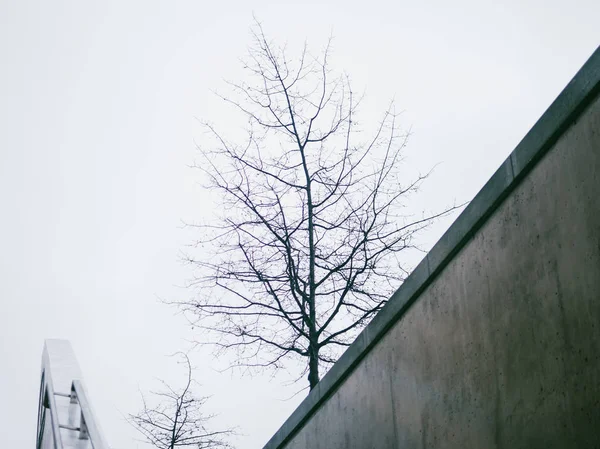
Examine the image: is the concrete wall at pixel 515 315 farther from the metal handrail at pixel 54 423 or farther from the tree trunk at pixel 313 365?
the tree trunk at pixel 313 365

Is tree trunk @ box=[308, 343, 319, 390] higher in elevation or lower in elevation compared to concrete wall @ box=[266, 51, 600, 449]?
higher

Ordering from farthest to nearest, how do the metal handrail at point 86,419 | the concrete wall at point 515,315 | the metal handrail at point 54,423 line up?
the metal handrail at point 54,423 < the metal handrail at point 86,419 < the concrete wall at point 515,315

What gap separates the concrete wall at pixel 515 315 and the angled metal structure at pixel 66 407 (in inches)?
99.3

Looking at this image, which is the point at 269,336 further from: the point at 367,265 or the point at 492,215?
the point at 492,215

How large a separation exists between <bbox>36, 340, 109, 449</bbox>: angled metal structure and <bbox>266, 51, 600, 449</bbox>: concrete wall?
2522mm

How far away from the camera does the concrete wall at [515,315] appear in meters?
3.26

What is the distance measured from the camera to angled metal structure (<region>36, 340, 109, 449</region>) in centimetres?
640

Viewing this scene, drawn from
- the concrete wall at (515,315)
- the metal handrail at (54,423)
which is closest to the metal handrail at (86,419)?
the metal handrail at (54,423)

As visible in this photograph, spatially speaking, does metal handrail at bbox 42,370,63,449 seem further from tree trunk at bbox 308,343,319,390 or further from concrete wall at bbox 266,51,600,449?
tree trunk at bbox 308,343,319,390

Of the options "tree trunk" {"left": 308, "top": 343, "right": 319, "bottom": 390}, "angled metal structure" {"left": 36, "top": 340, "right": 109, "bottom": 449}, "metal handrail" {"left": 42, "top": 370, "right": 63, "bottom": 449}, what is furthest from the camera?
"tree trunk" {"left": 308, "top": 343, "right": 319, "bottom": 390}

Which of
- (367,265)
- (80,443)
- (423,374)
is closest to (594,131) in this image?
(423,374)

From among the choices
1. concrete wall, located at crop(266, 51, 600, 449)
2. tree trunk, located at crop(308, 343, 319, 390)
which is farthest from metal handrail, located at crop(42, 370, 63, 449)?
tree trunk, located at crop(308, 343, 319, 390)

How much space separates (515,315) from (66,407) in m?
5.46

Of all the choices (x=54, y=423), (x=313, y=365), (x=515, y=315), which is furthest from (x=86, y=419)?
(x=515, y=315)
